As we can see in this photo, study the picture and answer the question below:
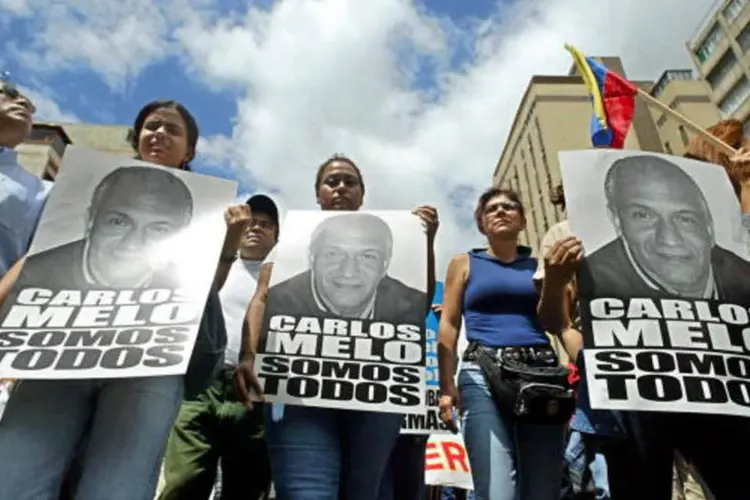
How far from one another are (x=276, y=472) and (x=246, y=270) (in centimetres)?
128

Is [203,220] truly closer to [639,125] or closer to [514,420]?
[514,420]

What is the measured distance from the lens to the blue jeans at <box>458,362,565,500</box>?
81.9 inches

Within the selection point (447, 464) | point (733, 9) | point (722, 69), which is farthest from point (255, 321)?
point (722, 69)

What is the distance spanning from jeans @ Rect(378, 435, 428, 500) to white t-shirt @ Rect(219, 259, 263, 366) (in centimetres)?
94

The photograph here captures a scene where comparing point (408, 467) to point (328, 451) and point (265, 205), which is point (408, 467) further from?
point (265, 205)

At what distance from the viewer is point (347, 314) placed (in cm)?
213

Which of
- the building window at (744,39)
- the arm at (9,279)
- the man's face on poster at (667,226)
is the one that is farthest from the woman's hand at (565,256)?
the building window at (744,39)

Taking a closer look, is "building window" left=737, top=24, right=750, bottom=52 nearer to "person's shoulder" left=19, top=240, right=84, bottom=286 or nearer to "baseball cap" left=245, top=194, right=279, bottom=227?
"baseball cap" left=245, top=194, right=279, bottom=227

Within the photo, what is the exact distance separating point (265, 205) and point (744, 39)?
3789 centimetres

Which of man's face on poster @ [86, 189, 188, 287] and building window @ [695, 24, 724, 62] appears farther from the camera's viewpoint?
building window @ [695, 24, 724, 62]

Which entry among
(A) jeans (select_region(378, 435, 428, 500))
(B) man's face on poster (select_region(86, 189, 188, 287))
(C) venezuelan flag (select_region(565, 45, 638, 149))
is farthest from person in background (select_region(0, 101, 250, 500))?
(C) venezuelan flag (select_region(565, 45, 638, 149))

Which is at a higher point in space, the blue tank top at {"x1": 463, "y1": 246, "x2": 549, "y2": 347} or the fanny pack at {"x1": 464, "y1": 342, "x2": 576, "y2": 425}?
the blue tank top at {"x1": 463, "y1": 246, "x2": 549, "y2": 347}

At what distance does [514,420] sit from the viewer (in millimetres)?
2150

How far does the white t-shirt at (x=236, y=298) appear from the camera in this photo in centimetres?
265
